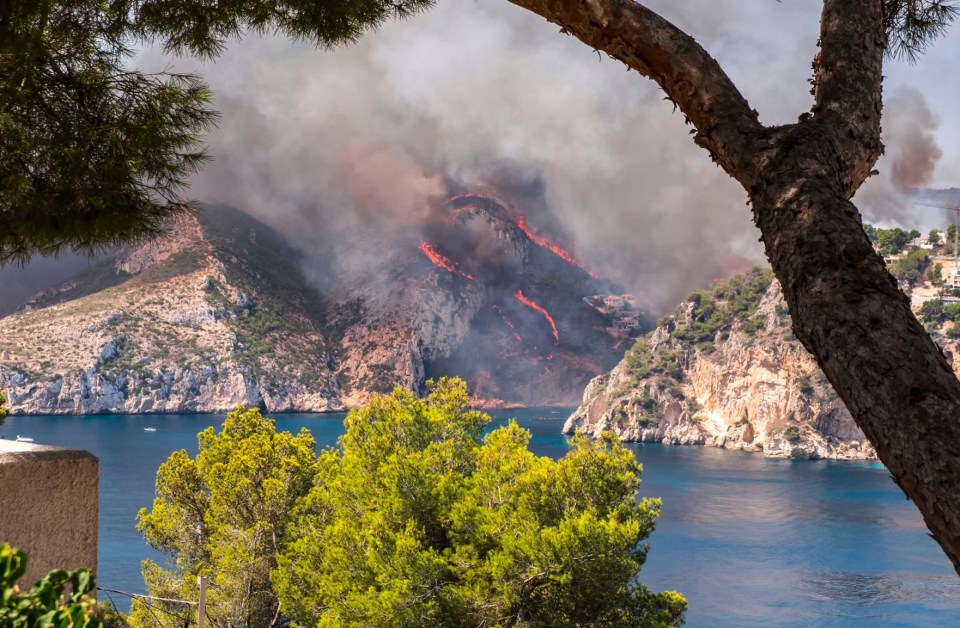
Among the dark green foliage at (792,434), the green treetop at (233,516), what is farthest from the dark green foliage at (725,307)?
the green treetop at (233,516)

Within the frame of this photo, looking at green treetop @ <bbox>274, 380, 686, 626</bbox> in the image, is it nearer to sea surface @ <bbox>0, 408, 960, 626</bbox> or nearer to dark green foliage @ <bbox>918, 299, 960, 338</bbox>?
sea surface @ <bbox>0, 408, 960, 626</bbox>

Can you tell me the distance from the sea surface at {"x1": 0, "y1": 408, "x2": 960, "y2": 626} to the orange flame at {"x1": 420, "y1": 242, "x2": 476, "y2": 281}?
62088 millimetres

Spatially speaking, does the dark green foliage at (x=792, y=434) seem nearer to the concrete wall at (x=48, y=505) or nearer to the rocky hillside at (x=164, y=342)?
the rocky hillside at (x=164, y=342)

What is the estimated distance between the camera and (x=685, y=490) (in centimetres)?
4819

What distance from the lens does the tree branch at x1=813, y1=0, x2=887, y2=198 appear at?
1.96 meters


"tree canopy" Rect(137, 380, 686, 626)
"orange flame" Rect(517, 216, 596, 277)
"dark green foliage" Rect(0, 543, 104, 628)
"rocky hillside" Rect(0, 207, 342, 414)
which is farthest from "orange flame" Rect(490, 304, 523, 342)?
"dark green foliage" Rect(0, 543, 104, 628)

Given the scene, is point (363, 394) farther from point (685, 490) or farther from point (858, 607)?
point (858, 607)

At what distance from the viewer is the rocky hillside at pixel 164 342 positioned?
85.1m

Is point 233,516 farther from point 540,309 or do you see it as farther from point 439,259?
point 540,309

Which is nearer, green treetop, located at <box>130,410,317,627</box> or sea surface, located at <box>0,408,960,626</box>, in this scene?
green treetop, located at <box>130,410,317,627</box>

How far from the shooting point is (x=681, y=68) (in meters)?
2.02

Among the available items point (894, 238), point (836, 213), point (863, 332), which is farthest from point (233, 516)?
point (894, 238)

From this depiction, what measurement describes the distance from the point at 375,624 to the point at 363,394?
8727cm

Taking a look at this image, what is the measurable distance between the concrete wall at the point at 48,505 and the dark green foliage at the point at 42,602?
1.08 m
